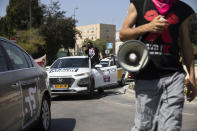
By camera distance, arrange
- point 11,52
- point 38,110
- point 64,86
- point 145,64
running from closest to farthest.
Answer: point 145,64
point 11,52
point 38,110
point 64,86

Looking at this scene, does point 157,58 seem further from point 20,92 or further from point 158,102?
point 20,92

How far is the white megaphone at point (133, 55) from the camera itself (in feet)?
8.08

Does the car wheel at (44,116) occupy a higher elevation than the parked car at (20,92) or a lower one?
lower

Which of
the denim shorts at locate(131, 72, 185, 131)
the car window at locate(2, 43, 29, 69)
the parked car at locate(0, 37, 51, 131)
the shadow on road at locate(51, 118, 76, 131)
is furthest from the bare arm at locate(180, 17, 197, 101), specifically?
the shadow on road at locate(51, 118, 76, 131)

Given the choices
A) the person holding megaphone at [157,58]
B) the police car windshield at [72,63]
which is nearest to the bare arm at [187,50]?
the person holding megaphone at [157,58]

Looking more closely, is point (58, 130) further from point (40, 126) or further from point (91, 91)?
point (91, 91)

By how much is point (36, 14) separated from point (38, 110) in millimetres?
47884

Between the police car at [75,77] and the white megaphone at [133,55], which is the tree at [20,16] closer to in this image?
the police car at [75,77]

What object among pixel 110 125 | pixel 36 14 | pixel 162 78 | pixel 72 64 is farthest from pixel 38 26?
pixel 162 78

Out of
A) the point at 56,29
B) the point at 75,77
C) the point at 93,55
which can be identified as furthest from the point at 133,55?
the point at 56,29

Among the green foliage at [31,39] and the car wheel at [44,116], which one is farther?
the green foliage at [31,39]

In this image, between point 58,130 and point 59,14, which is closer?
point 58,130

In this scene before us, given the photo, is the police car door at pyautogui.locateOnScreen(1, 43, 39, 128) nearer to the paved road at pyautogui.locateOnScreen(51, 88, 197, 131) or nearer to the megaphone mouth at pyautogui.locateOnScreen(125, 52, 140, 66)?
the paved road at pyautogui.locateOnScreen(51, 88, 197, 131)

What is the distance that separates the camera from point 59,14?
157 feet
